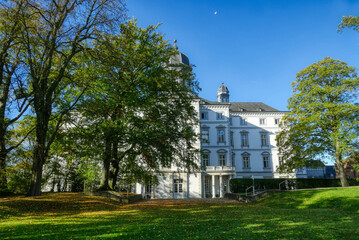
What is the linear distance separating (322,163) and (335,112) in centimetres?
517

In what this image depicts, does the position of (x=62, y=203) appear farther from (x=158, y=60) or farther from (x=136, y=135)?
(x=158, y=60)

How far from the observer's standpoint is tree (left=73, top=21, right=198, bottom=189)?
16.3 m

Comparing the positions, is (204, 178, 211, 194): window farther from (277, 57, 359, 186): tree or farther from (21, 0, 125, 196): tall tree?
(21, 0, 125, 196): tall tree

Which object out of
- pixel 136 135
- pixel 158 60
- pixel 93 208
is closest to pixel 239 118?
pixel 158 60

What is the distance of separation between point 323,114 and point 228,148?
820 inches

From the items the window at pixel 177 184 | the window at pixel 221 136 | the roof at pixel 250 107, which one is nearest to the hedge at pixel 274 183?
the window at pixel 177 184

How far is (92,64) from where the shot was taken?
18359 mm

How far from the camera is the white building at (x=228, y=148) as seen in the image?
36.8 meters

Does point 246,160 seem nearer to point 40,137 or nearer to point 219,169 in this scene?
point 219,169

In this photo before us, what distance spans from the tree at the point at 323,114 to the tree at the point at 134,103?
1106 centimetres

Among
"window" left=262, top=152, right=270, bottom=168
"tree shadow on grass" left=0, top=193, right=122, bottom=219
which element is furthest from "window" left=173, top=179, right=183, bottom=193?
"tree shadow on grass" left=0, top=193, right=122, bottom=219

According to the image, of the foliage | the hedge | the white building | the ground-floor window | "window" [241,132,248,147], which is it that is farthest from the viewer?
"window" [241,132,248,147]

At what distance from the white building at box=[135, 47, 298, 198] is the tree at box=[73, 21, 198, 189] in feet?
53.7

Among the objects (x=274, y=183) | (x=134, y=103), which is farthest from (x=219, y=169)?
(x=134, y=103)
